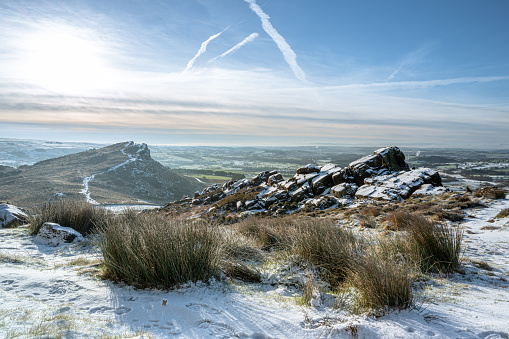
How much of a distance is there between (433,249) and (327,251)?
1998mm

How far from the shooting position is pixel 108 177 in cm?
8325

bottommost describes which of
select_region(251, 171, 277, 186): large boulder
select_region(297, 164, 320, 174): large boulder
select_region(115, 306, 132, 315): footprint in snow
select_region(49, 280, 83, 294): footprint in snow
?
select_region(251, 171, 277, 186): large boulder

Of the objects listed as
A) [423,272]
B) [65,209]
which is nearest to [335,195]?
[423,272]

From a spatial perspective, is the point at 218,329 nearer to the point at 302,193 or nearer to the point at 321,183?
the point at 302,193

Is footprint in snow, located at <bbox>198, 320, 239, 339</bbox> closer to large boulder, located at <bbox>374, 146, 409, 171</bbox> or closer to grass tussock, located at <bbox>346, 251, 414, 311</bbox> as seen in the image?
grass tussock, located at <bbox>346, 251, 414, 311</bbox>

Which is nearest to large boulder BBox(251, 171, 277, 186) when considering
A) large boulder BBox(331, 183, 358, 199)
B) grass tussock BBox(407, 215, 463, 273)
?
large boulder BBox(331, 183, 358, 199)

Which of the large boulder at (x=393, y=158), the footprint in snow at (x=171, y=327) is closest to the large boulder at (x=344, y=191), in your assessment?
the large boulder at (x=393, y=158)

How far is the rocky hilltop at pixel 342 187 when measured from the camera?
15938mm

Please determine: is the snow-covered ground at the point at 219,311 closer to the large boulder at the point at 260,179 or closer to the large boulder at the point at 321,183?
the large boulder at the point at 321,183

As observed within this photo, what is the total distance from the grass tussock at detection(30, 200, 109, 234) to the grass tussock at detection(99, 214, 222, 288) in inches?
179

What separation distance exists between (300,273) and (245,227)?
3937 millimetres

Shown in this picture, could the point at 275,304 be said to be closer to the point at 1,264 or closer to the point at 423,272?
the point at 423,272

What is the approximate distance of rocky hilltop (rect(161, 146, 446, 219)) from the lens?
15938 millimetres

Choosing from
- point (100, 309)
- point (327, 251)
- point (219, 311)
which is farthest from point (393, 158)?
point (100, 309)
